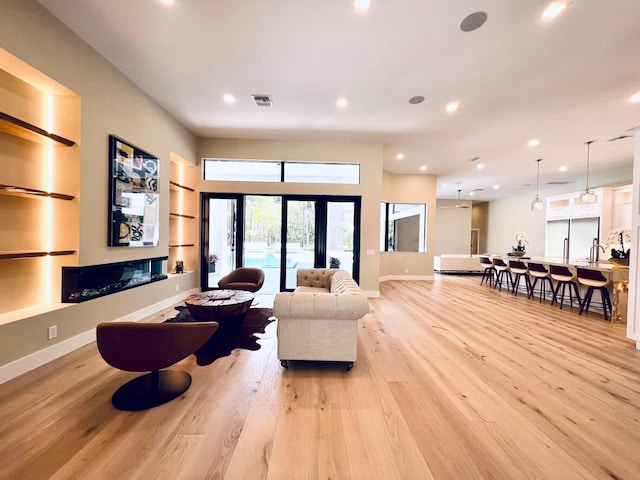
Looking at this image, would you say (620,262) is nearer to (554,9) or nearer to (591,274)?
(591,274)

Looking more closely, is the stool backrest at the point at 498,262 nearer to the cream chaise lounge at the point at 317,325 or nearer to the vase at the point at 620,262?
the vase at the point at 620,262

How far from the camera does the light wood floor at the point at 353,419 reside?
1.56 metres

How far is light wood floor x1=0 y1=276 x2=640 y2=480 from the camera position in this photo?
5.12ft

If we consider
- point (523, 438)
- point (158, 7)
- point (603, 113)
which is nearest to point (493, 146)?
point (603, 113)

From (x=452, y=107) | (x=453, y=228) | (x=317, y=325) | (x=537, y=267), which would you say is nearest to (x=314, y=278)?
(x=317, y=325)

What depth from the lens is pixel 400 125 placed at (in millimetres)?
5129

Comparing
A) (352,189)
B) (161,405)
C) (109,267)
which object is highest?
(352,189)

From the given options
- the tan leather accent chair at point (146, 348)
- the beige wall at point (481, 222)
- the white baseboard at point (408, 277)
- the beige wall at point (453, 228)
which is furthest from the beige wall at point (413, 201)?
the tan leather accent chair at point (146, 348)

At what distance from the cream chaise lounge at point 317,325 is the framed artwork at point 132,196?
275 centimetres

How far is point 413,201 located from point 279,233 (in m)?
5.13

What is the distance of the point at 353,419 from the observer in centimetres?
198

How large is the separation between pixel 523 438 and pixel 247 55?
455cm

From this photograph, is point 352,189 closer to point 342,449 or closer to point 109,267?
point 109,267

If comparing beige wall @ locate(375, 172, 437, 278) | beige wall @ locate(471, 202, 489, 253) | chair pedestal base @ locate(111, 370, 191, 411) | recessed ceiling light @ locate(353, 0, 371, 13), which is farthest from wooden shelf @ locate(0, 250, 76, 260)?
beige wall @ locate(471, 202, 489, 253)
